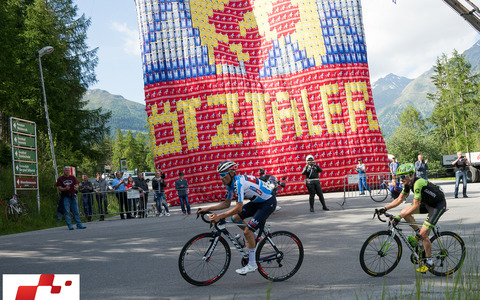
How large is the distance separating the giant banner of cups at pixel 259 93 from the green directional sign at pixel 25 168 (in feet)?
23.8

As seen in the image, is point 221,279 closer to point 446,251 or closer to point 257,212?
point 257,212

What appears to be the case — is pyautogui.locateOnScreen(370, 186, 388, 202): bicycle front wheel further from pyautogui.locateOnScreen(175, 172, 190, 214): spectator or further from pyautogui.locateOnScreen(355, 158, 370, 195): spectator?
pyautogui.locateOnScreen(175, 172, 190, 214): spectator

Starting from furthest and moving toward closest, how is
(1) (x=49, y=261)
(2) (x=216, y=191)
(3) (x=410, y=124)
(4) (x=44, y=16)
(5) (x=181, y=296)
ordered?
1. (3) (x=410, y=124)
2. (4) (x=44, y=16)
3. (2) (x=216, y=191)
4. (1) (x=49, y=261)
5. (5) (x=181, y=296)

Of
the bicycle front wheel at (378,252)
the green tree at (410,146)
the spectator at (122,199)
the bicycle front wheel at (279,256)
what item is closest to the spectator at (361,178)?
the spectator at (122,199)

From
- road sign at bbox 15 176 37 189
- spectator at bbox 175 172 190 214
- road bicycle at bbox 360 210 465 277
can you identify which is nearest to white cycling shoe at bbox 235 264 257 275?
road bicycle at bbox 360 210 465 277

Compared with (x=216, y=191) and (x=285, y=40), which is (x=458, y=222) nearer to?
(x=216, y=191)

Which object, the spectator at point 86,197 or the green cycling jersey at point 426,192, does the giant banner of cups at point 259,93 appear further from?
the green cycling jersey at point 426,192

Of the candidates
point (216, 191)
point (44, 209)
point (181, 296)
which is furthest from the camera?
point (216, 191)

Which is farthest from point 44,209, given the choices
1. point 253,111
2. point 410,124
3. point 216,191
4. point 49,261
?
point 410,124

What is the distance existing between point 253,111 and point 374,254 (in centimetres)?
1898

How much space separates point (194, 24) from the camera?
2477cm

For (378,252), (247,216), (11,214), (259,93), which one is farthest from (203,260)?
(259,93)

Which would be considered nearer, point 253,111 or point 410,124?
point 253,111

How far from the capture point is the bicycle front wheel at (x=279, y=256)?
604 cm
